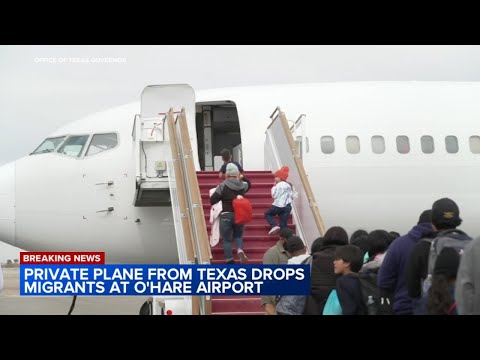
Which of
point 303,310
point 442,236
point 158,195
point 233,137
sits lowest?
point 303,310

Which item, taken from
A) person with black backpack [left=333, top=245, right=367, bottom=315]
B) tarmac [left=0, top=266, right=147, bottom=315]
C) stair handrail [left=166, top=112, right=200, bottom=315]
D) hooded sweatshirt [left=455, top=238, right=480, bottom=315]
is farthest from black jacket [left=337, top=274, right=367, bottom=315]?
tarmac [left=0, top=266, right=147, bottom=315]

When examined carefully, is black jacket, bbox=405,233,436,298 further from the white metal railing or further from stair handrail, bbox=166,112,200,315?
the white metal railing

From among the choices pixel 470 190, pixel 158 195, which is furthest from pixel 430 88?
pixel 158 195

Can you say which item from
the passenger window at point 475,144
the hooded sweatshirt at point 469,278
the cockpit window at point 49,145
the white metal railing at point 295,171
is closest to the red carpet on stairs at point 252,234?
the white metal railing at point 295,171

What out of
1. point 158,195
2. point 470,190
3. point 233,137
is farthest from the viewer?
point 233,137

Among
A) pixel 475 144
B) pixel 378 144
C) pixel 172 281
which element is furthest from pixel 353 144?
pixel 172 281

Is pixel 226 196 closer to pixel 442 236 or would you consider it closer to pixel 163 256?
pixel 163 256

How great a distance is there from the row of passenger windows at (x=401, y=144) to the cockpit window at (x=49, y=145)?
388cm

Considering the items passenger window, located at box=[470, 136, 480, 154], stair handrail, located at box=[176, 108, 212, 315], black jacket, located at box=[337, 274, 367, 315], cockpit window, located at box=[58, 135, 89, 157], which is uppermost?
cockpit window, located at box=[58, 135, 89, 157]

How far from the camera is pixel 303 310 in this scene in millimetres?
7133

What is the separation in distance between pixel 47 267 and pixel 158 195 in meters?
2.60

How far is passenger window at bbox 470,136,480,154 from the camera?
12234 millimetres

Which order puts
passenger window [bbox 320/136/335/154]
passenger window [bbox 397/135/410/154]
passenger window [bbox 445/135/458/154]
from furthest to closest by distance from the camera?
passenger window [bbox 445/135/458/154] < passenger window [bbox 397/135/410/154] < passenger window [bbox 320/136/335/154]

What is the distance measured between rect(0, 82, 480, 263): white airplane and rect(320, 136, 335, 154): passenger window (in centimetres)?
2
